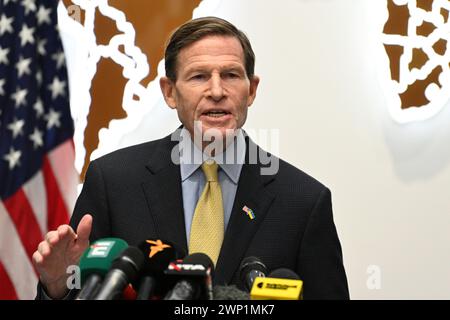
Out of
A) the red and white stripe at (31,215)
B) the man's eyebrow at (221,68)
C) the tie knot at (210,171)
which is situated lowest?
the red and white stripe at (31,215)

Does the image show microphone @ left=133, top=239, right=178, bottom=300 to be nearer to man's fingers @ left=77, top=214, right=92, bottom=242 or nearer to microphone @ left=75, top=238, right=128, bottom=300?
microphone @ left=75, top=238, right=128, bottom=300

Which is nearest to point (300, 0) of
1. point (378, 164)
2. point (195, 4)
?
point (195, 4)

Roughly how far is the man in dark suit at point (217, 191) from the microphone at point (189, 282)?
2.87ft

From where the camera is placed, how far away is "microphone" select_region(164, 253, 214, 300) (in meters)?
1.25

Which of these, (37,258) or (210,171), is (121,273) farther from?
(210,171)

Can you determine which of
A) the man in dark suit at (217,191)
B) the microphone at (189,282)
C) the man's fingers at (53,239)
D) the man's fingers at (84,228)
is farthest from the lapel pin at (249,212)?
the microphone at (189,282)

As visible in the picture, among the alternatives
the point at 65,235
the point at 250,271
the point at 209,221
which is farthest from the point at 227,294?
the point at 209,221

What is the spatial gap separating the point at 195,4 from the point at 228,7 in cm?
20

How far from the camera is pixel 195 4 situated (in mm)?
3936

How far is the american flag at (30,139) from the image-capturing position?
3.81 m

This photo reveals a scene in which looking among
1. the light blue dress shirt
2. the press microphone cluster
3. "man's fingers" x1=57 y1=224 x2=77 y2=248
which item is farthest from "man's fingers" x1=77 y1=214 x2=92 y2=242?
the light blue dress shirt

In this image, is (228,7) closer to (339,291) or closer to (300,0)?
(300,0)

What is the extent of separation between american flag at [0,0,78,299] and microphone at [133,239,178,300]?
A: 2.51m

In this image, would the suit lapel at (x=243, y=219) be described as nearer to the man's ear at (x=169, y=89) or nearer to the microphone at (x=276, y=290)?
the man's ear at (x=169, y=89)
